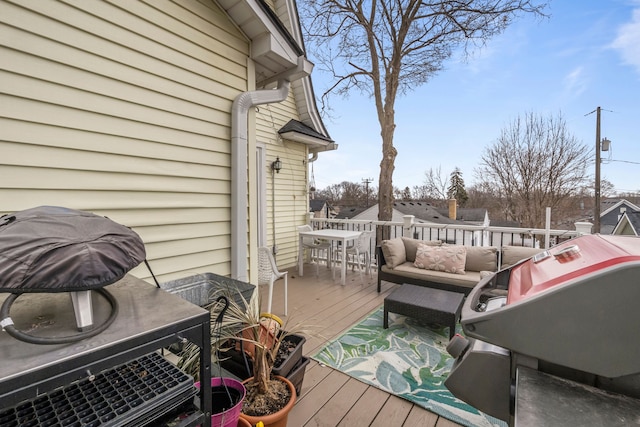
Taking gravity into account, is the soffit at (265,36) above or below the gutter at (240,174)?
above

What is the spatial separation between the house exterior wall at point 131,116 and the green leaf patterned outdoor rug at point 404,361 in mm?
1545

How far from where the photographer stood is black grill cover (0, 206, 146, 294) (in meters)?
0.73

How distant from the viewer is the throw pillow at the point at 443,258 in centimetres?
377

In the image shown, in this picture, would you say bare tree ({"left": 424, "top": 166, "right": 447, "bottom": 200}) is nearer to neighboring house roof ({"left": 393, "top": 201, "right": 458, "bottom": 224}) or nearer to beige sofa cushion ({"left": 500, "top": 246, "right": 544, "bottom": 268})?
neighboring house roof ({"left": 393, "top": 201, "right": 458, "bottom": 224})

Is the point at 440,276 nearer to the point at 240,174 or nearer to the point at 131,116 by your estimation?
the point at 240,174

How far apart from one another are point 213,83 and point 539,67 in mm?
9842

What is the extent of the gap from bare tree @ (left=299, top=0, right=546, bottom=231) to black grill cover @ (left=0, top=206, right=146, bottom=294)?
589cm

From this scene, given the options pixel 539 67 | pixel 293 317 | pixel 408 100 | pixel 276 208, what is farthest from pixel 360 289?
pixel 539 67

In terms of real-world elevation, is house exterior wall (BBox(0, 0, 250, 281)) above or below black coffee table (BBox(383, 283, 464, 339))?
above

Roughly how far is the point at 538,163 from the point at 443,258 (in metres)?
8.77

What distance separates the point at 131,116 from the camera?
6.54ft

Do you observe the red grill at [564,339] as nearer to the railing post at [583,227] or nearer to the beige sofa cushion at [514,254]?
the beige sofa cushion at [514,254]

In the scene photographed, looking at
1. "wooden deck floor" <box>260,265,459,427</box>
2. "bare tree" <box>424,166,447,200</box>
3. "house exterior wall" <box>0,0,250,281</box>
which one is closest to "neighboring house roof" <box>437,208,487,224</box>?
"bare tree" <box>424,166,447,200</box>

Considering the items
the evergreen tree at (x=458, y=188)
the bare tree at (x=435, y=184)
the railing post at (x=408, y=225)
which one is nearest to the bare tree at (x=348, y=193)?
the bare tree at (x=435, y=184)
